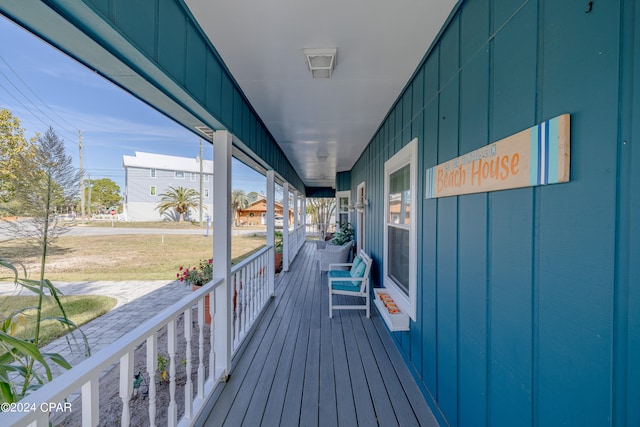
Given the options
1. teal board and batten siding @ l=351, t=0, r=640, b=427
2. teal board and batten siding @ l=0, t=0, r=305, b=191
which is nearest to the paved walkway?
teal board and batten siding @ l=0, t=0, r=305, b=191

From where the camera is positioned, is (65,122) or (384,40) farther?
(384,40)

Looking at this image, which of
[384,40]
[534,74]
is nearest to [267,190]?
[384,40]

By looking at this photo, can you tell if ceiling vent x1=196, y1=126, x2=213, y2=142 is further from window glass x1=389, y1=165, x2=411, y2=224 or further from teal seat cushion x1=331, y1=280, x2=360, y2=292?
teal seat cushion x1=331, y1=280, x2=360, y2=292

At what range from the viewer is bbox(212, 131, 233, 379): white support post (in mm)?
2174

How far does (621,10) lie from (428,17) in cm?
112

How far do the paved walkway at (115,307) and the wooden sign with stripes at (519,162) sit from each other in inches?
76.6

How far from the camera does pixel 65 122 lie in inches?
41.8

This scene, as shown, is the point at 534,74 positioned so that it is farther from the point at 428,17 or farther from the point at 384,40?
the point at 384,40

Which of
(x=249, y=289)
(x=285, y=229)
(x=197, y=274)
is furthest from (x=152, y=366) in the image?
(x=285, y=229)

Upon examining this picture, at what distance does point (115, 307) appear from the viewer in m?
1.81

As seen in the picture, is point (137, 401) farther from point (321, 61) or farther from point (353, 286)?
point (321, 61)

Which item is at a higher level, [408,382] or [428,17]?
[428,17]

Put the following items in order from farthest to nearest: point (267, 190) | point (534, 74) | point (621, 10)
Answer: point (267, 190)
point (534, 74)
point (621, 10)

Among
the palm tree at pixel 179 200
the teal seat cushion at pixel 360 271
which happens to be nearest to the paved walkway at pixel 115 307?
the palm tree at pixel 179 200
